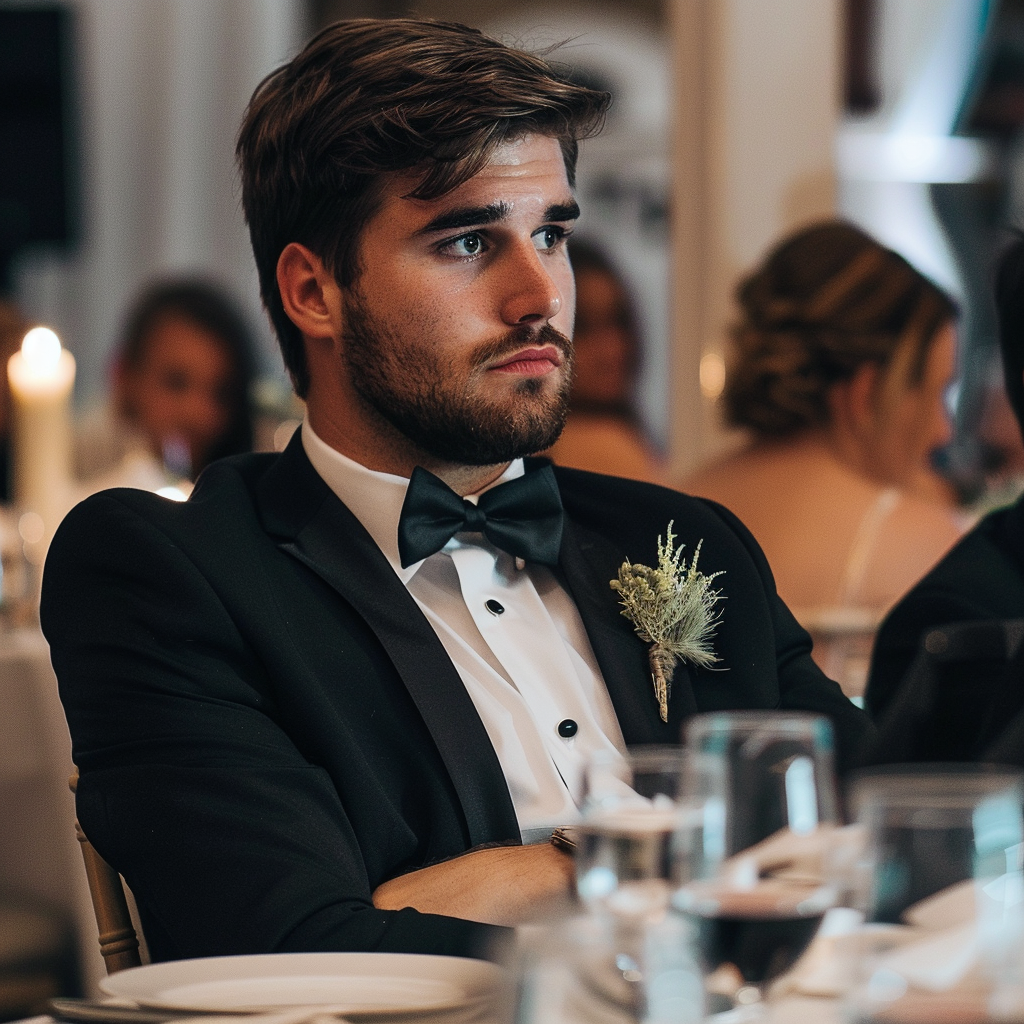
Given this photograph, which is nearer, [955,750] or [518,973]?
[518,973]

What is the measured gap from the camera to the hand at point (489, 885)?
4.59 ft

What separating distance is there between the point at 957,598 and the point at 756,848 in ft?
4.30

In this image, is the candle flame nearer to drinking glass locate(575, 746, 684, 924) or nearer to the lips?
the lips

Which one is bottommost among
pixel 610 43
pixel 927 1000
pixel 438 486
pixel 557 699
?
pixel 557 699

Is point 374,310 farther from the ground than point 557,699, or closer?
farther from the ground

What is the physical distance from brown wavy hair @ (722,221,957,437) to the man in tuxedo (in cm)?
147

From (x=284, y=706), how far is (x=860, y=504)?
1.89 meters

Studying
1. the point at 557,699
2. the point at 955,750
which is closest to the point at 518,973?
the point at 955,750

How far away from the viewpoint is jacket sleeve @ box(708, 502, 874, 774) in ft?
5.82

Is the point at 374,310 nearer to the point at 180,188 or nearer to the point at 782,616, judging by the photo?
the point at 782,616

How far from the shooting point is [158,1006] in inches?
37.5

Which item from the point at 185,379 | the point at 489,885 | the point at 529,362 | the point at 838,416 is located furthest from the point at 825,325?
the point at 185,379

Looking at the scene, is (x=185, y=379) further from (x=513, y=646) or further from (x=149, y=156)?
(x=513, y=646)

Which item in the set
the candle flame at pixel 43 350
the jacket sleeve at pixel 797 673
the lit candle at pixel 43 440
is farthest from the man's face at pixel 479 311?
the lit candle at pixel 43 440
